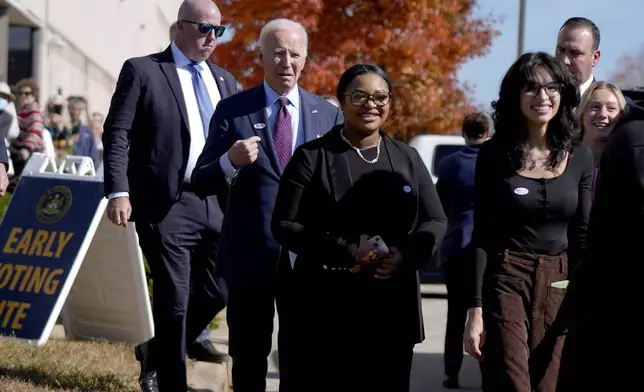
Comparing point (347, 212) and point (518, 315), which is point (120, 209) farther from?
point (518, 315)

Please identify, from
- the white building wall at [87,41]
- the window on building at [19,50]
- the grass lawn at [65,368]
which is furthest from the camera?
the white building wall at [87,41]

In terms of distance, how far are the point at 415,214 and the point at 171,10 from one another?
→ 1959 inches

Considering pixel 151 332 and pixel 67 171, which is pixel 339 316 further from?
pixel 67 171

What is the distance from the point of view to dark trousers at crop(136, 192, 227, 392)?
20.8 feet

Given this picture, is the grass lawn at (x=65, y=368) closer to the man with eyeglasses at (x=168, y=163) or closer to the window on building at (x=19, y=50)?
the man with eyeglasses at (x=168, y=163)

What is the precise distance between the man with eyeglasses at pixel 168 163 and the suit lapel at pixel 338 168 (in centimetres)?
129

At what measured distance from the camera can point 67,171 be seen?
893 cm

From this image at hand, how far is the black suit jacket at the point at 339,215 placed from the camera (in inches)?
193

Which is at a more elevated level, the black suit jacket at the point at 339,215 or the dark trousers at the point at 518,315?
the black suit jacket at the point at 339,215

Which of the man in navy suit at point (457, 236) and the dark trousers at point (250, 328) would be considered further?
the man in navy suit at point (457, 236)

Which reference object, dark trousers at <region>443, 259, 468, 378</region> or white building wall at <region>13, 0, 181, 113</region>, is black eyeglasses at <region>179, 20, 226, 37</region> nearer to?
dark trousers at <region>443, 259, 468, 378</region>

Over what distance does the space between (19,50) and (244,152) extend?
18561mm

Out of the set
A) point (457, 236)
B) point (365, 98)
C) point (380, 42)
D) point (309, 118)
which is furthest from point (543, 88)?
point (380, 42)

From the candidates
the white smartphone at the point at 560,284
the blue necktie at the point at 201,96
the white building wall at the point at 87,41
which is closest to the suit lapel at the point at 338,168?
the white smartphone at the point at 560,284
